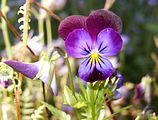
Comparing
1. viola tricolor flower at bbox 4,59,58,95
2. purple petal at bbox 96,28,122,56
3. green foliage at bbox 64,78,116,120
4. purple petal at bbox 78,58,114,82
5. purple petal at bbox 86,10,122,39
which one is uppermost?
purple petal at bbox 86,10,122,39

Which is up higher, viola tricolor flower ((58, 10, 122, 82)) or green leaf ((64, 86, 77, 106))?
viola tricolor flower ((58, 10, 122, 82))

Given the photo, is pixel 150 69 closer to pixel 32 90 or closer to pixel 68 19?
pixel 32 90

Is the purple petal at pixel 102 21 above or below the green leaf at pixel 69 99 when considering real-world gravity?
above

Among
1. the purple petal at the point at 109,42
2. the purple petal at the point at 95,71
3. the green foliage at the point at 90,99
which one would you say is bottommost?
the green foliage at the point at 90,99

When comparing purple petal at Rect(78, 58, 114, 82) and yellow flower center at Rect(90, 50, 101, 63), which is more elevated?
yellow flower center at Rect(90, 50, 101, 63)

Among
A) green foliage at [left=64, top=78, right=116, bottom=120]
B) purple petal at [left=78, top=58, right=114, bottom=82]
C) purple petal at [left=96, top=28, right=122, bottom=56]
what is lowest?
green foliage at [left=64, top=78, right=116, bottom=120]
